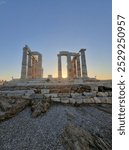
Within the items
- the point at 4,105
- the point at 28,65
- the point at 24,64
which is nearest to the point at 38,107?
the point at 4,105

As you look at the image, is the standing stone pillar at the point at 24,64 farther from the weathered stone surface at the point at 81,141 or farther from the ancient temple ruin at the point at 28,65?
the weathered stone surface at the point at 81,141

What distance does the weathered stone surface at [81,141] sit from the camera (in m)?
4.88

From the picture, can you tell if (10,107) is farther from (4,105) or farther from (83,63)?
(83,63)

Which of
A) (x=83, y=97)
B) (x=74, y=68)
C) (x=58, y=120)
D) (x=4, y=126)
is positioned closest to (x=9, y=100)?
(x=4, y=126)

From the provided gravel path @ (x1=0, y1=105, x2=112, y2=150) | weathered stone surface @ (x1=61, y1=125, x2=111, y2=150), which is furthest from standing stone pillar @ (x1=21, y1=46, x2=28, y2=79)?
weathered stone surface @ (x1=61, y1=125, x2=111, y2=150)

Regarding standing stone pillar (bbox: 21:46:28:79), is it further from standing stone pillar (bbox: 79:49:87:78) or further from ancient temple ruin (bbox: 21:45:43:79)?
standing stone pillar (bbox: 79:49:87:78)

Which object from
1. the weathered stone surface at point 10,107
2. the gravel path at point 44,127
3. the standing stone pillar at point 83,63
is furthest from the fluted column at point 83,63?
the gravel path at point 44,127

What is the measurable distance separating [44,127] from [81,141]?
2.00 m

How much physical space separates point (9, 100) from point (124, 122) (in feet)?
25.1

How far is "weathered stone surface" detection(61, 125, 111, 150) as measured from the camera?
488cm

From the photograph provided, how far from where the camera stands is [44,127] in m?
6.48

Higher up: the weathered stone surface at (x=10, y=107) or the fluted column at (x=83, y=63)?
the fluted column at (x=83, y=63)

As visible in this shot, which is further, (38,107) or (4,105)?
(4,105)

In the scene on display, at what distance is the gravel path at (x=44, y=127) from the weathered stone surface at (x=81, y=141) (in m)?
0.26
